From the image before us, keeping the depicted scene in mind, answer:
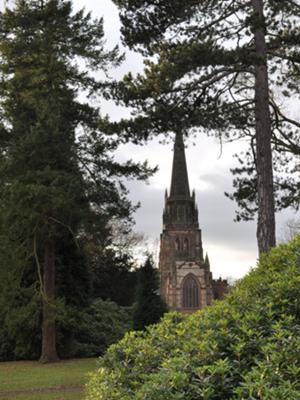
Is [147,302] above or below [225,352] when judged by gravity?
above

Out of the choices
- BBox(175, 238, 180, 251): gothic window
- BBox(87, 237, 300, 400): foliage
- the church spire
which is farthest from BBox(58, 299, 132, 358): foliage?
the church spire

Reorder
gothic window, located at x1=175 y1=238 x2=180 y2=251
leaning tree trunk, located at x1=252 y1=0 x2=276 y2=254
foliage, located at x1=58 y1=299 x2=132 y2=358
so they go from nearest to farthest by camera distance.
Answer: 1. leaning tree trunk, located at x1=252 y1=0 x2=276 y2=254
2. foliage, located at x1=58 y1=299 x2=132 y2=358
3. gothic window, located at x1=175 y1=238 x2=180 y2=251

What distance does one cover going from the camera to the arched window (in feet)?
239

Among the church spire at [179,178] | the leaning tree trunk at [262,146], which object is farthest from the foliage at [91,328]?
the church spire at [179,178]

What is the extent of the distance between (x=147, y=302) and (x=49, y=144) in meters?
7.19

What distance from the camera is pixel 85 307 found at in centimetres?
2333

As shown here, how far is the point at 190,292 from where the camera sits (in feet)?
240

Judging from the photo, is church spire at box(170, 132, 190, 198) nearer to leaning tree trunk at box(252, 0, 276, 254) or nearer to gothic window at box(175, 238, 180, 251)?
gothic window at box(175, 238, 180, 251)

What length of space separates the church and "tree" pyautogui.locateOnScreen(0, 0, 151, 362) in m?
53.4

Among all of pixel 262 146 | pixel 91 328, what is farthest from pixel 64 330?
pixel 262 146

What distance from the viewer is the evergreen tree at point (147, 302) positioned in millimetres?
20219

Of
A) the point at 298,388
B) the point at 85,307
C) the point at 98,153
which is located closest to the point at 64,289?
the point at 85,307

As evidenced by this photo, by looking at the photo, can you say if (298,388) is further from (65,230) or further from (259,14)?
(65,230)

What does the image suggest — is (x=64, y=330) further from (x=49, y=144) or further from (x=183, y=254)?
(x=183, y=254)
